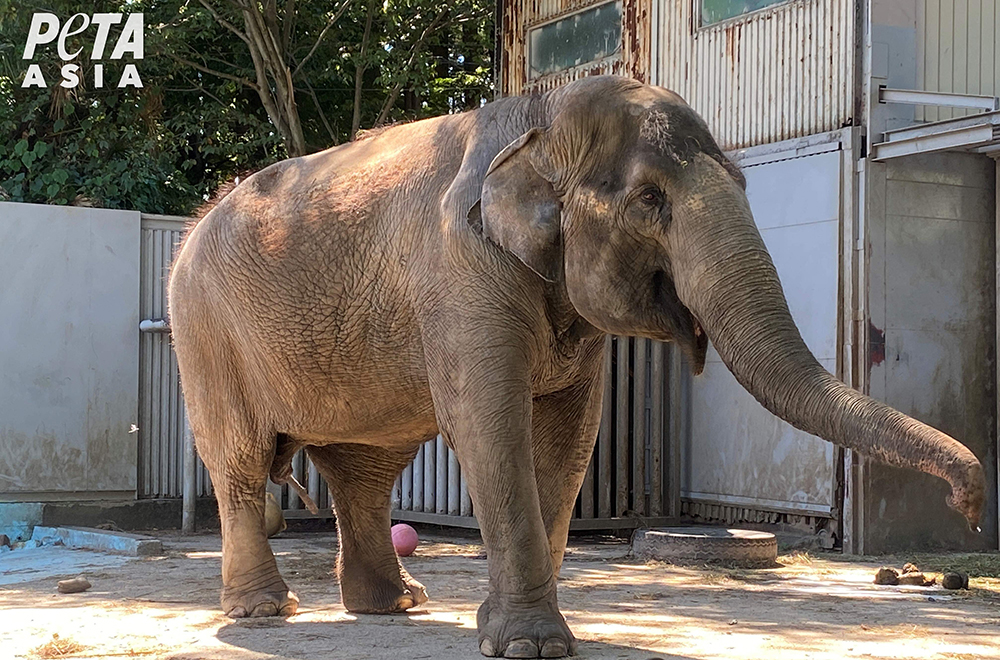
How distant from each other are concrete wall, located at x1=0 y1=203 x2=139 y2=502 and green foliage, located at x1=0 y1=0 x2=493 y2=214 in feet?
15.5

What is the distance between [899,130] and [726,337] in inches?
239

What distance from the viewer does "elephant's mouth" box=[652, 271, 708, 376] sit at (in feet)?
16.6

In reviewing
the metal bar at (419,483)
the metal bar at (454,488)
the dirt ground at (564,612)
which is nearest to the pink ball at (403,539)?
the dirt ground at (564,612)

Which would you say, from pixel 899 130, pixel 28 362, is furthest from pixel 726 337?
pixel 28 362

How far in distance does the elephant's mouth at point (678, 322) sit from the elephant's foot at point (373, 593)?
2.39 meters

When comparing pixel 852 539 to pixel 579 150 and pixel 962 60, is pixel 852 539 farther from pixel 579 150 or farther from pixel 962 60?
pixel 579 150

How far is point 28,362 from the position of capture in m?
11.6

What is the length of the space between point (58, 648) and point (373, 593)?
167 centimetres

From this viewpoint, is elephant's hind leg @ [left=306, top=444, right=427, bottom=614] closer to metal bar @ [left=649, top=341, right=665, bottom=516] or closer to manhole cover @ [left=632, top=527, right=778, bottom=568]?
manhole cover @ [left=632, top=527, right=778, bottom=568]

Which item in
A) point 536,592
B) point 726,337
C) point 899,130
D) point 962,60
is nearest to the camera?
point 726,337

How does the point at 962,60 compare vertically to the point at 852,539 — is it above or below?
above

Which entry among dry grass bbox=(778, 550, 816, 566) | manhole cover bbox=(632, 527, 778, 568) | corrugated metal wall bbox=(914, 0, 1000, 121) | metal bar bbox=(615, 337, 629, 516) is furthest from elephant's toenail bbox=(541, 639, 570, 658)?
corrugated metal wall bbox=(914, 0, 1000, 121)

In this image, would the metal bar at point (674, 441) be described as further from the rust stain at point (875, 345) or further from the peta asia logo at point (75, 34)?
the peta asia logo at point (75, 34)

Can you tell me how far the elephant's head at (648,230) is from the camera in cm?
462
